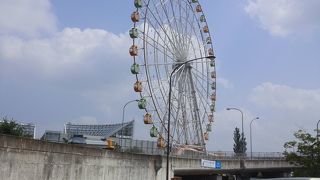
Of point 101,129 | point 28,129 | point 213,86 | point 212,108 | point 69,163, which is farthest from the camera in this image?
point 101,129

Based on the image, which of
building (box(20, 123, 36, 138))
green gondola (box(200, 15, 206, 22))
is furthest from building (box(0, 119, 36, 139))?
green gondola (box(200, 15, 206, 22))

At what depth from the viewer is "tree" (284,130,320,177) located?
48266 mm

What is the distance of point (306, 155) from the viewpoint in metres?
50.5

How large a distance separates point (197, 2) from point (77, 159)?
43.0 meters

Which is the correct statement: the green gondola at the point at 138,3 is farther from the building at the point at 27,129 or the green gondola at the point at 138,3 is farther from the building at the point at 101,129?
the building at the point at 101,129

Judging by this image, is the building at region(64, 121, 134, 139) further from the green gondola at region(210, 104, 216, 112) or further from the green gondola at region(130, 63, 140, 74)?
the green gondola at region(130, 63, 140, 74)

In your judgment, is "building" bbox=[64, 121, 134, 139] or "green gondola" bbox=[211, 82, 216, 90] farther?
"building" bbox=[64, 121, 134, 139]

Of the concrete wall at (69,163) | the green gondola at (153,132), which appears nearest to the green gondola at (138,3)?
the green gondola at (153,132)

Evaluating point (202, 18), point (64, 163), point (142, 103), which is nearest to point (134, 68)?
point (142, 103)

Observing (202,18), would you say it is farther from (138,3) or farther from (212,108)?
(138,3)

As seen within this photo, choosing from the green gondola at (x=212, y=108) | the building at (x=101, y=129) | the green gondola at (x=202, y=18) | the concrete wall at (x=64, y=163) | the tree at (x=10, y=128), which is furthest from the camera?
the building at (x=101, y=129)

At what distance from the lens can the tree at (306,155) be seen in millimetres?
48266

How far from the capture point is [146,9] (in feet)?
185

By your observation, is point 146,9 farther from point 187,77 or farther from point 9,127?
point 9,127
